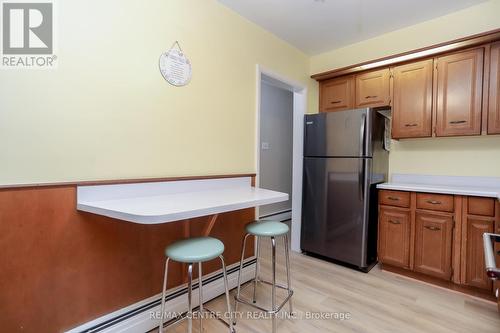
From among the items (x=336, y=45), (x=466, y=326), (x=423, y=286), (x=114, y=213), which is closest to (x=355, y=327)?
(x=466, y=326)

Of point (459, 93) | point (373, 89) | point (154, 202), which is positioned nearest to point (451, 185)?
point (459, 93)

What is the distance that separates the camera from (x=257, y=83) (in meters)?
2.41

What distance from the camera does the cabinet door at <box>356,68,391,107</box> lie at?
8.61ft

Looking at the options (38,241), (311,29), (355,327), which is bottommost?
(355,327)

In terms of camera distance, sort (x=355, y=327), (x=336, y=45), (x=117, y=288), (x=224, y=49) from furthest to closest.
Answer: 1. (x=336, y=45)
2. (x=224, y=49)
3. (x=355, y=327)
4. (x=117, y=288)

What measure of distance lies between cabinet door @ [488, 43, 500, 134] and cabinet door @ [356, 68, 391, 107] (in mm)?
781

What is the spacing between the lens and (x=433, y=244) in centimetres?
219

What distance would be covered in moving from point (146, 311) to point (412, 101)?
116 inches

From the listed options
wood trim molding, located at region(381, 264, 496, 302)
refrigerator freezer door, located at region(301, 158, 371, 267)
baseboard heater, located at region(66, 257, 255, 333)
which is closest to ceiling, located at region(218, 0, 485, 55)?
refrigerator freezer door, located at region(301, 158, 371, 267)

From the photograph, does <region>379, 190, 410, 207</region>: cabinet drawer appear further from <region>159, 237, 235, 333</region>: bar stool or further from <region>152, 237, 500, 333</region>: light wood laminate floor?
<region>159, 237, 235, 333</region>: bar stool

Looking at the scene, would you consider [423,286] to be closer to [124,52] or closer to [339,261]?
[339,261]

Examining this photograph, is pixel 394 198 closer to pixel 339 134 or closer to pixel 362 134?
pixel 362 134

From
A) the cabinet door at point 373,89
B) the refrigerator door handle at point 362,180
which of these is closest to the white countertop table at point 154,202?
the refrigerator door handle at point 362,180

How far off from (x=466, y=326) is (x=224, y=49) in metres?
2.73
